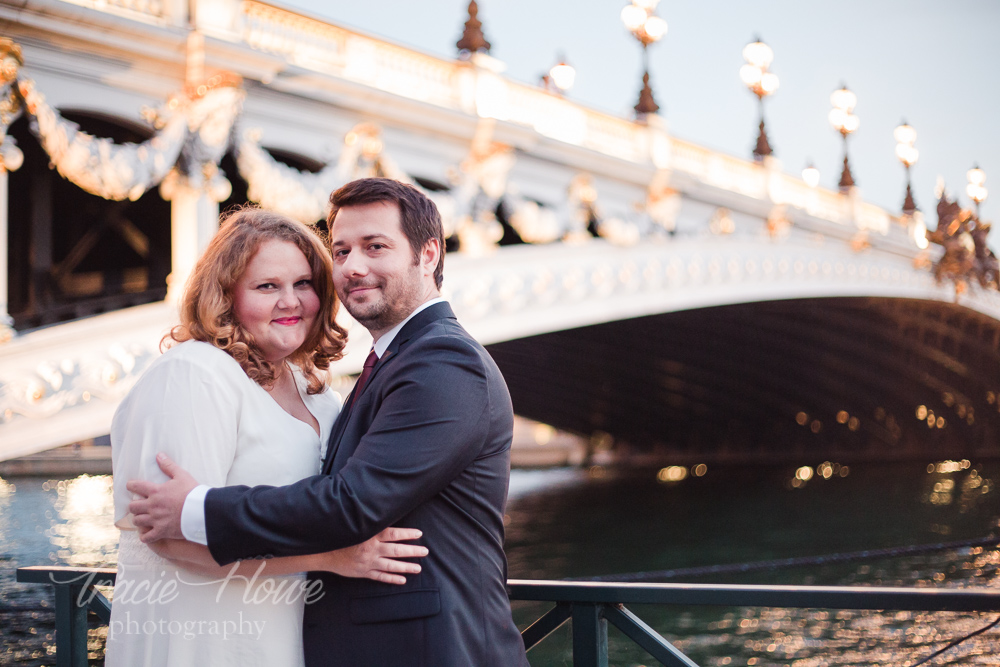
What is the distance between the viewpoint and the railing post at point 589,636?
2.64m

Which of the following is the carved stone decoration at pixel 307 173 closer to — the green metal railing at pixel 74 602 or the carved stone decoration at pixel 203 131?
the carved stone decoration at pixel 203 131

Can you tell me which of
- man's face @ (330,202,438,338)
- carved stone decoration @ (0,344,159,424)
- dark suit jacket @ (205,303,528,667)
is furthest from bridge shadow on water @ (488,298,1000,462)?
dark suit jacket @ (205,303,528,667)

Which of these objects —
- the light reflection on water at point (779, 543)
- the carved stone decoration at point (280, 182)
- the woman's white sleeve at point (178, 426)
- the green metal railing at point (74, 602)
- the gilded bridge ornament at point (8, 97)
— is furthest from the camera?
the carved stone decoration at point (280, 182)

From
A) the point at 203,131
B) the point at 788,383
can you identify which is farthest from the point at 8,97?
the point at 788,383

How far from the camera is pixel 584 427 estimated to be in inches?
1347

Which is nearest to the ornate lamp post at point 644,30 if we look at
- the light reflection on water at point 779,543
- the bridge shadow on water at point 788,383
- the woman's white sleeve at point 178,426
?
the bridge shadow on water at point 788,383

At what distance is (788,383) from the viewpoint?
2894cm

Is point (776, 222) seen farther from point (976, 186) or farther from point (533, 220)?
point (976, 186)

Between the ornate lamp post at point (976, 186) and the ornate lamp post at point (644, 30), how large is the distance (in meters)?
20.4

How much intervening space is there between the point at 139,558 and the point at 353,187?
3.45 feet

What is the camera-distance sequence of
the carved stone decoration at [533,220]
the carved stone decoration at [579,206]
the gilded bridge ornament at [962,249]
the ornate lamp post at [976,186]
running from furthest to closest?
the ornate lamp post at [976,186]
the gilded bridge ornament at [962,249]
the carved stone decoration at [579,206]
the carved stone decoration at [533,220]

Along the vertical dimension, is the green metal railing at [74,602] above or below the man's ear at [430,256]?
below

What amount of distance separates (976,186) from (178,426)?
116ft

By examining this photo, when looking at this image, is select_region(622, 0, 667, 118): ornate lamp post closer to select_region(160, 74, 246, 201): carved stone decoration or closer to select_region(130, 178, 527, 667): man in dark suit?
select_region(160, 74, 246, 201): carved stone decoration
